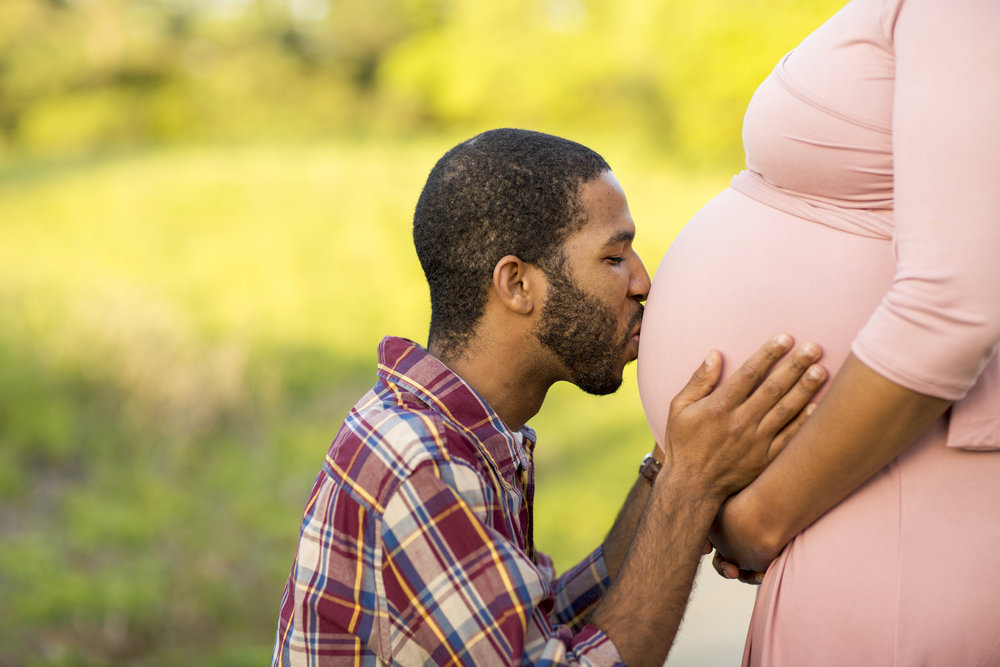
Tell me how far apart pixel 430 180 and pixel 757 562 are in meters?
1.02

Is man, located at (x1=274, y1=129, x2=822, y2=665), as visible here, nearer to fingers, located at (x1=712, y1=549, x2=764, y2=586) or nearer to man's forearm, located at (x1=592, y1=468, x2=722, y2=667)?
man's forearm, located at (x1=592, y1=468, x2=722, y2=667)

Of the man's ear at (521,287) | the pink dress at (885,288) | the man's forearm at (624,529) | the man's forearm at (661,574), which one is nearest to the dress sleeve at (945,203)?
the pink dress at (885,288)

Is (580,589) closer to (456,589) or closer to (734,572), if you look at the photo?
(734,572)

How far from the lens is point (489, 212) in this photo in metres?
1.96

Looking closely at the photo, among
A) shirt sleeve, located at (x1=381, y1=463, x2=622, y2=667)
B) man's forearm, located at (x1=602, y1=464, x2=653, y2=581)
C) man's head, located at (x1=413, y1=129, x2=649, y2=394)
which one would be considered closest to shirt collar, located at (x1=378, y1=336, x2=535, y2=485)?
man's head, located at (x1=413, y1=129, x2=649, y2=394)

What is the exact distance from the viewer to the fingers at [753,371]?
155 centimetres

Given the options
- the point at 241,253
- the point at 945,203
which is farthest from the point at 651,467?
the point at 241,253

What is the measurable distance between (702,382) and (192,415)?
17.7 feet

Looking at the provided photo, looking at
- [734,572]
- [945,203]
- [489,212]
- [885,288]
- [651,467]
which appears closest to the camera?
[945,203]

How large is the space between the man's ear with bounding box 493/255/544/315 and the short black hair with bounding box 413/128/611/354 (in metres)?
0.02

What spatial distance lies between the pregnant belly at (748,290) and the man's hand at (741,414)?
0.04m

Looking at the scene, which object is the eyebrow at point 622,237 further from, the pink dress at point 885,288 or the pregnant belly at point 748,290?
the pink dress at point 885,288

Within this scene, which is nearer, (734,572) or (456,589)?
(456,589)

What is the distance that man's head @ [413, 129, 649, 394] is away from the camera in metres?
1.93
